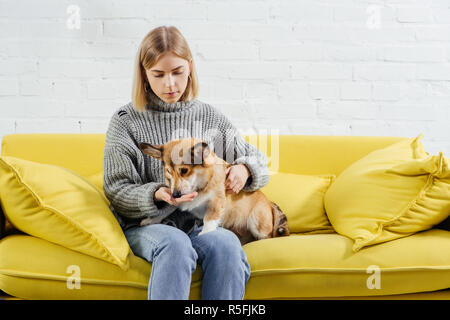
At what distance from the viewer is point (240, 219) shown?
1.45 m

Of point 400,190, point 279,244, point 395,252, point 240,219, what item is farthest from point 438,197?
point 240,219

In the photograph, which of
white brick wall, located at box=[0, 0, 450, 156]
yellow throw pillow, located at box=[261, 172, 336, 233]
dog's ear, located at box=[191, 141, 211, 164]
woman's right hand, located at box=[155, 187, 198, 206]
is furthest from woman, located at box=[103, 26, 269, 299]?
white brick wall, located at box=[0, 0, 450, 156]

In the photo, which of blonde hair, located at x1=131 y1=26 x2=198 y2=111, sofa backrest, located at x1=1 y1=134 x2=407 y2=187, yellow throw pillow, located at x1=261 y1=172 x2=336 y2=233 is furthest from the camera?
sofa backrest, located at x1=1 y1=134 x2=407 y2=187

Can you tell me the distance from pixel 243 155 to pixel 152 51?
1.58ft

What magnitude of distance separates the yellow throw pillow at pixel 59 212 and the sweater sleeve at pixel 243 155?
1.54 feet

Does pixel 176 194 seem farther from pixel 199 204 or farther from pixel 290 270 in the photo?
pixel 290 270

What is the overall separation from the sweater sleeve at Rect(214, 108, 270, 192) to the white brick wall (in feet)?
2.35

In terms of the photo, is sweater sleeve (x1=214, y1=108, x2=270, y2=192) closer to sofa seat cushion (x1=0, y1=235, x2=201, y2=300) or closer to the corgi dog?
the corgi dog

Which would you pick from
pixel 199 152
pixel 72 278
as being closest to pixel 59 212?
pixel 72 278

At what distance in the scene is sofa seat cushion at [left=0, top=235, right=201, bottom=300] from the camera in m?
1.24

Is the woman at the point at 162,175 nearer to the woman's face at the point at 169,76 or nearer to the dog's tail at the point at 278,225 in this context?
the woman's face at the point at 169,76

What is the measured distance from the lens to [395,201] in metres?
1.42

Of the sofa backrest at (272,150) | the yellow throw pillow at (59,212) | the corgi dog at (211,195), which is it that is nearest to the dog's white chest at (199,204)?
the corgi dog at (211,195)

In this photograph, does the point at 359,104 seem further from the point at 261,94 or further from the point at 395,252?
the point at 395,252
